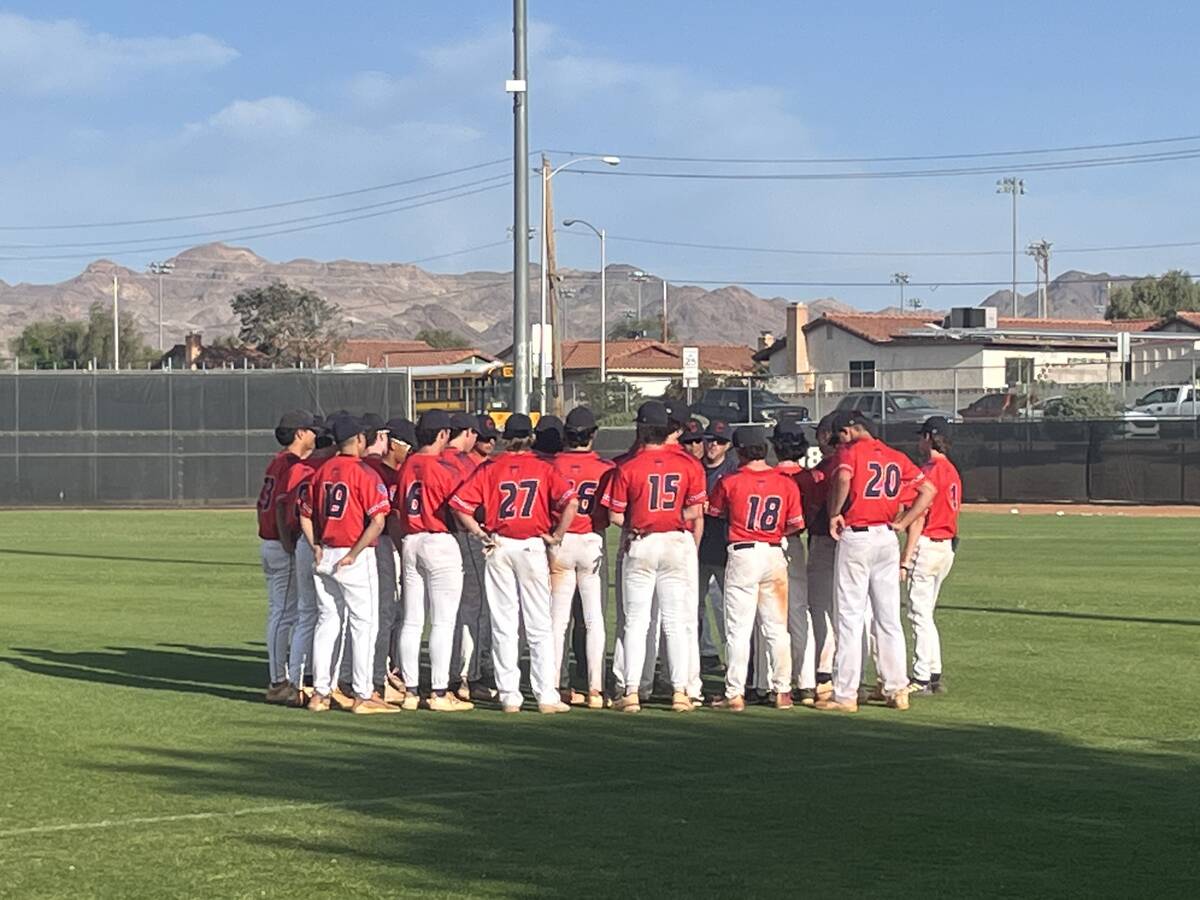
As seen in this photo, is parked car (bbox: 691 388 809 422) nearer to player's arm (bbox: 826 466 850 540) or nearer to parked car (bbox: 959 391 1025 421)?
parked car (bbox: 959 391 1025 421)

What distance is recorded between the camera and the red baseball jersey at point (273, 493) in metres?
12.5

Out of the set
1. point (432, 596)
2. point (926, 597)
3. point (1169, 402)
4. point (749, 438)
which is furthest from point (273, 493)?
point (1169, 402)

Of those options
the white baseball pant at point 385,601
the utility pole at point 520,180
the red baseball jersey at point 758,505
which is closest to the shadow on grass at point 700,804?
the white baseball pant at point 385,601

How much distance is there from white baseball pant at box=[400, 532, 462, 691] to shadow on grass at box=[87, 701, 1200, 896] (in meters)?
0.51

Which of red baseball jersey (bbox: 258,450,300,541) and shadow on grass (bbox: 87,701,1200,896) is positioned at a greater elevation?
red baseball jersey (bbox: 258,450,300,541)

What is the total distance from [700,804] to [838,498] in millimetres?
3574

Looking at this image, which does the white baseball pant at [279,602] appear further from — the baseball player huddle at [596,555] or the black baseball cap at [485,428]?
the black baseball cap at [485,428]

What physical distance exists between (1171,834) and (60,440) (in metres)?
42.9

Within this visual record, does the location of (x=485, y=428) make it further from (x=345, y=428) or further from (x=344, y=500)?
(x=344, y=500)

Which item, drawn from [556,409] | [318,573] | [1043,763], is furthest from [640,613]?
[556,409]

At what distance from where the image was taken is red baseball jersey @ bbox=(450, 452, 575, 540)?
38.5 feet

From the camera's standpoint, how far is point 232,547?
2977 centimetres

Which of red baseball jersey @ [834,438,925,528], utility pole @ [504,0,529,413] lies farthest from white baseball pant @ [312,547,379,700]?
utility pole @ [504,0,529,413]

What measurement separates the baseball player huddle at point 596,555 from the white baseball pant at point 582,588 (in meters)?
0.01
